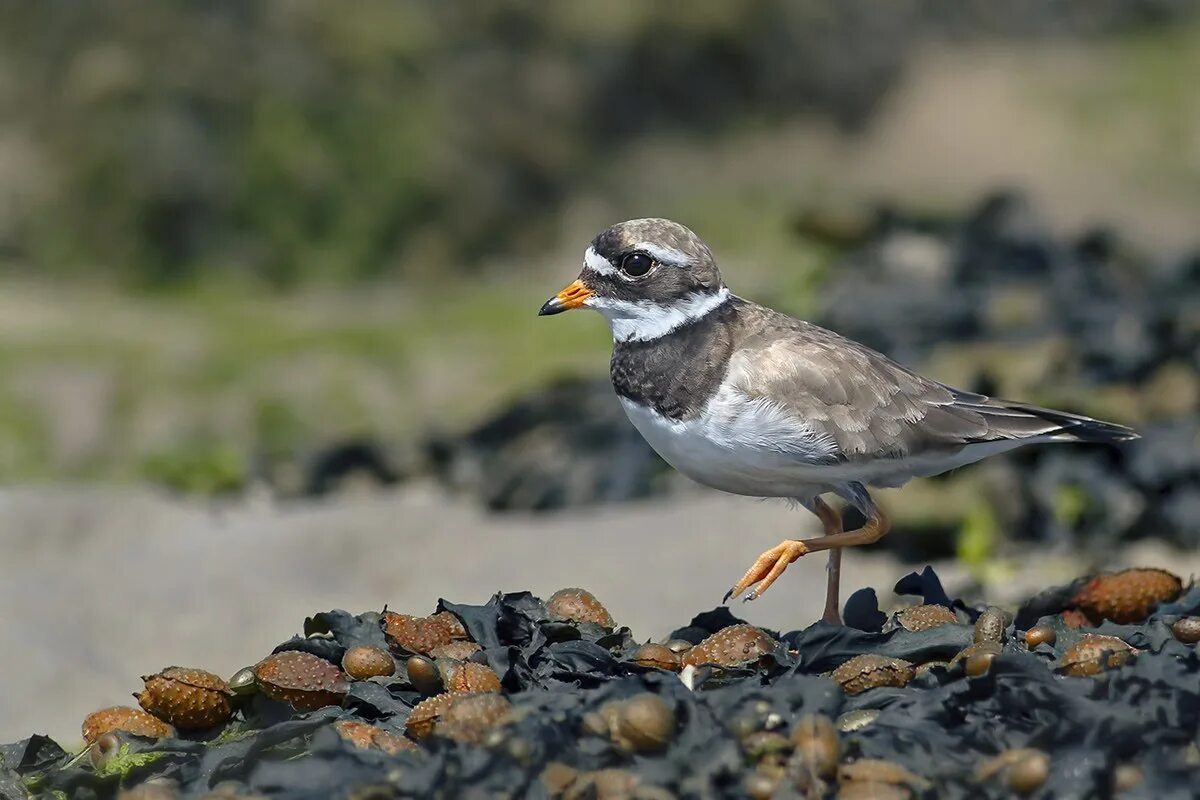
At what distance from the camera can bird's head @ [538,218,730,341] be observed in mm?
6227

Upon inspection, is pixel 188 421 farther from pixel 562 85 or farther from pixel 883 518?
pixel 883 518

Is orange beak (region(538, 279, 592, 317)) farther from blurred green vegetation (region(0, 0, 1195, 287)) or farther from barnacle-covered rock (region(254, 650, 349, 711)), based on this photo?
blurred green vegetation (region(0, 0, 1195, 287))

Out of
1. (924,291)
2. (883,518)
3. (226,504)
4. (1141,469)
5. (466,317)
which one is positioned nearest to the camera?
(883,518)

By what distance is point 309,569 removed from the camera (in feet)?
29.0

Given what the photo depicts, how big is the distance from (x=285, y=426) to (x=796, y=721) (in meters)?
8.16

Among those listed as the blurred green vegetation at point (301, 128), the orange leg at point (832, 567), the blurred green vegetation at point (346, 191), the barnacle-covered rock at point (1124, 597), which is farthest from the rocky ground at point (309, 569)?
the blurred green vegetation at point (301, 128)

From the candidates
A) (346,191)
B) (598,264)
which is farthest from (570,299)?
(346,191)

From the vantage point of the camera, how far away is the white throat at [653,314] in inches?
247

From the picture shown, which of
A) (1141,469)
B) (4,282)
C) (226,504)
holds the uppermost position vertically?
→ (4,282)

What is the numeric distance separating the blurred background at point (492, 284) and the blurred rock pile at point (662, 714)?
1.93 metres

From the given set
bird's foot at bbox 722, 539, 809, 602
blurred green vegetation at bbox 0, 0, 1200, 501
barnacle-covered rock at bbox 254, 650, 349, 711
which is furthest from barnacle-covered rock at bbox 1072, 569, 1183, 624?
blurred green vegetation at bbox 0, 0, 1200, 501

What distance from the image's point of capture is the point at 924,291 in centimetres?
1163

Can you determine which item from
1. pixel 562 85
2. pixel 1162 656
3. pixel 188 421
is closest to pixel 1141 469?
pixel 1162 656

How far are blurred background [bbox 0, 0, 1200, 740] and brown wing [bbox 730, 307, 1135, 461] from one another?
5.95 feet
